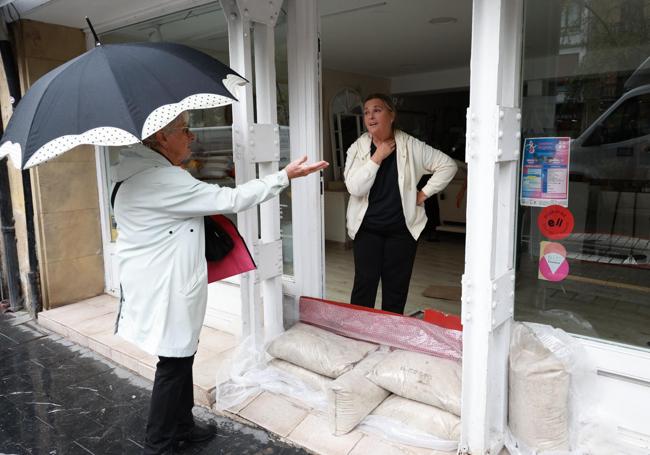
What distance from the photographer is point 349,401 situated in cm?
221

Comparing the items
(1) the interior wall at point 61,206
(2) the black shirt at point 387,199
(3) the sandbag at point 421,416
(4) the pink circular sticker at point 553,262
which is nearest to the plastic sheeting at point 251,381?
(3) the sandbag at point 421,416

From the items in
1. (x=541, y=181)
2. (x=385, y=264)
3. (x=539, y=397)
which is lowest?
(x=539, y=397)

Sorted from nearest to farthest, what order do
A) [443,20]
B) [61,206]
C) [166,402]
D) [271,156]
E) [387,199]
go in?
[166,402] < [271,156] < [387,199] < [61,206] < [443,20]

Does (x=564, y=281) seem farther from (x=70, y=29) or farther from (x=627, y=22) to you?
(x=70, y=29)

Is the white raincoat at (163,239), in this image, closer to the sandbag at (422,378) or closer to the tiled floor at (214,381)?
the tiled floor at (214,381)

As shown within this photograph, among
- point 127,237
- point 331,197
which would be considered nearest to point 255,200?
point 127,237

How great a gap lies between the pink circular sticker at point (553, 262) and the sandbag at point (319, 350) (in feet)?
3.10

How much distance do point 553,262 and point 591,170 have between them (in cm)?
44

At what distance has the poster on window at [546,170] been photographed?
82.3 inches

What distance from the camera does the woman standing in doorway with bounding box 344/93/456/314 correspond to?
2.63 m

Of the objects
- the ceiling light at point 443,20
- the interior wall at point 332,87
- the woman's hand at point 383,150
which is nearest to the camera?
the woman's hand at point 383,150

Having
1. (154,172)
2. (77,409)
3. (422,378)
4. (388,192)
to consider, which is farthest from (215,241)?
(77,409)

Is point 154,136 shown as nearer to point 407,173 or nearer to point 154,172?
point 154,172

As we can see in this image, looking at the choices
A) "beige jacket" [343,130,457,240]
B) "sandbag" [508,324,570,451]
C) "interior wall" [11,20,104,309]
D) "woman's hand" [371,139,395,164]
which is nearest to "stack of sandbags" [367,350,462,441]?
"sandbag" [508,324,570,451]
